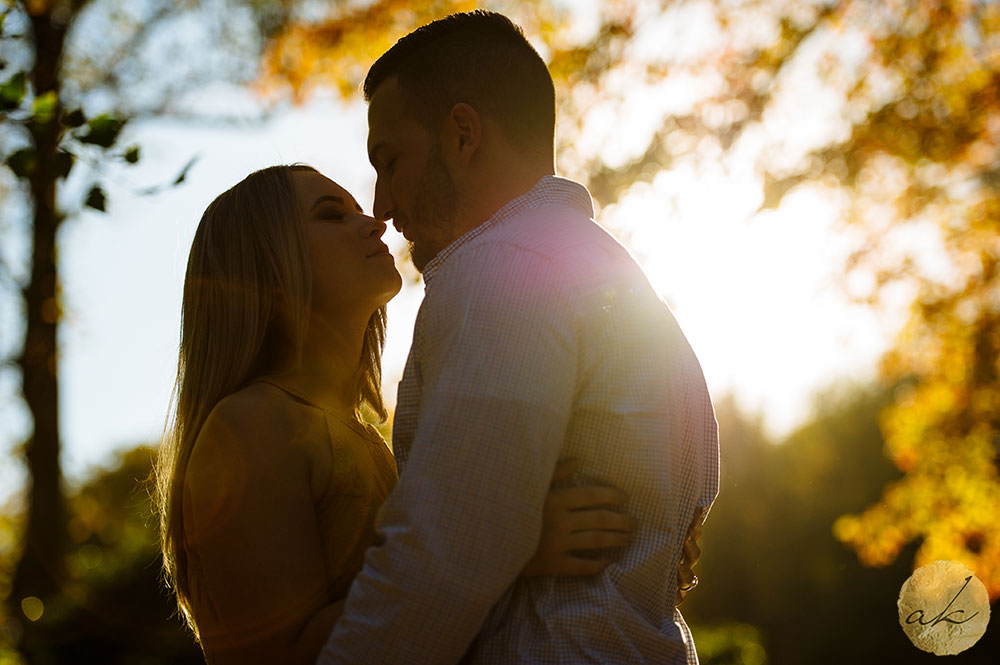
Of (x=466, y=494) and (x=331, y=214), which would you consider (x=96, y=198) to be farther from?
(x=466, y=494)

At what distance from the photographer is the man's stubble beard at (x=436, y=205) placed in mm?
2816

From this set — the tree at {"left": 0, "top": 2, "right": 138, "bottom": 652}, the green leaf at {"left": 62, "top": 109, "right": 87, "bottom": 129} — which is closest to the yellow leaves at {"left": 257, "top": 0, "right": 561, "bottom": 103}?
the tree at {"left": 0, "top": 2, "right": 138, "bottom": 652}

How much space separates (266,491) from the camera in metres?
2.43

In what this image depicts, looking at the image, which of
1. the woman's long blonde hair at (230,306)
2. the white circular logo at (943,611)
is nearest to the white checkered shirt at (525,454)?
the woman's long blonde hair at (230,306)

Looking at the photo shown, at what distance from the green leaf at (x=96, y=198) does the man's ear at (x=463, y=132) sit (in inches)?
43.8

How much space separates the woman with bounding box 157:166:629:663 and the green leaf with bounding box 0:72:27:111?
72 centimetres

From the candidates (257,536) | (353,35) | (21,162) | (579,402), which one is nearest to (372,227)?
(21,162)

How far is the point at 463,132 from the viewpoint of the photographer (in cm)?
281

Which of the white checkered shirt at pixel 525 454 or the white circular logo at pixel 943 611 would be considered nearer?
the white checkered shirt at pixel 525 454

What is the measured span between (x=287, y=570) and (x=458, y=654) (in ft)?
2.53

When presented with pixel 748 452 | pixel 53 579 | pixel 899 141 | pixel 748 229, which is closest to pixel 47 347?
pixel 53 579

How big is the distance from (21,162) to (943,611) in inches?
146

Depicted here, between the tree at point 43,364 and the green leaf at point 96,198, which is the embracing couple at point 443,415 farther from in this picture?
the tree at point 43,364

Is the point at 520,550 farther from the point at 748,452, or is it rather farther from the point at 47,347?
the point at 748,452
